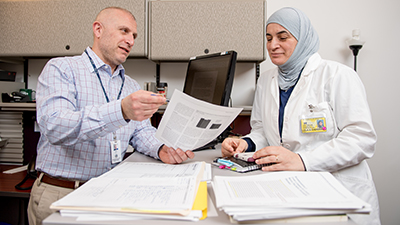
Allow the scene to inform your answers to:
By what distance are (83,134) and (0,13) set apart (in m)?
1.92

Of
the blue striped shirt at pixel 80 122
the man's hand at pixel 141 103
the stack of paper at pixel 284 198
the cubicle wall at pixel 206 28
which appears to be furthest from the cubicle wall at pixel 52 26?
the stack of paper at pixel 284 198

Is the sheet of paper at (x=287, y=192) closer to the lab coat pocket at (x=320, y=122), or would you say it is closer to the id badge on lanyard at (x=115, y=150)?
the lab coat pocket at (x=320, y=122)

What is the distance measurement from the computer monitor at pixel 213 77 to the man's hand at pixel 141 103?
14.0 inches

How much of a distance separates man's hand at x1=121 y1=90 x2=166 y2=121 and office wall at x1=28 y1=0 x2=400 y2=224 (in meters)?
1.67

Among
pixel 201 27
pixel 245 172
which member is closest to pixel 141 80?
pixel 201 27

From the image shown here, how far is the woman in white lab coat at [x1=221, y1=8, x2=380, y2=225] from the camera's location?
3.28ft

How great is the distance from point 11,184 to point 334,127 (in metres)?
2.12

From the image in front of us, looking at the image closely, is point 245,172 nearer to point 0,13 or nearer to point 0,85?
point 0,85

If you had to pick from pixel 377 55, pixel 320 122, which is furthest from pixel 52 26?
pixel 377 55

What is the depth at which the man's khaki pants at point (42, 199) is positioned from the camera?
45.3 inches

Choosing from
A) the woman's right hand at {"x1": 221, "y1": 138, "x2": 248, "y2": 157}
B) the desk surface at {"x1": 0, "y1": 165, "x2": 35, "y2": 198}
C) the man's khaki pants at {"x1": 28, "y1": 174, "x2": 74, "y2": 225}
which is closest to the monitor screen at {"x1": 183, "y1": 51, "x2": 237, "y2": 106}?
the woman's right hand at {"x1": 221, "y1": 138, "x2": 248, "y2": 157}

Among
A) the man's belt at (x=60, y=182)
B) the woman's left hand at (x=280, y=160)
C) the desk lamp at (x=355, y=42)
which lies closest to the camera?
the woman's left hand at (x=280, y=160)

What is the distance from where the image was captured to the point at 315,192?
0.64 meters

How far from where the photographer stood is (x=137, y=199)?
2.00 feet
